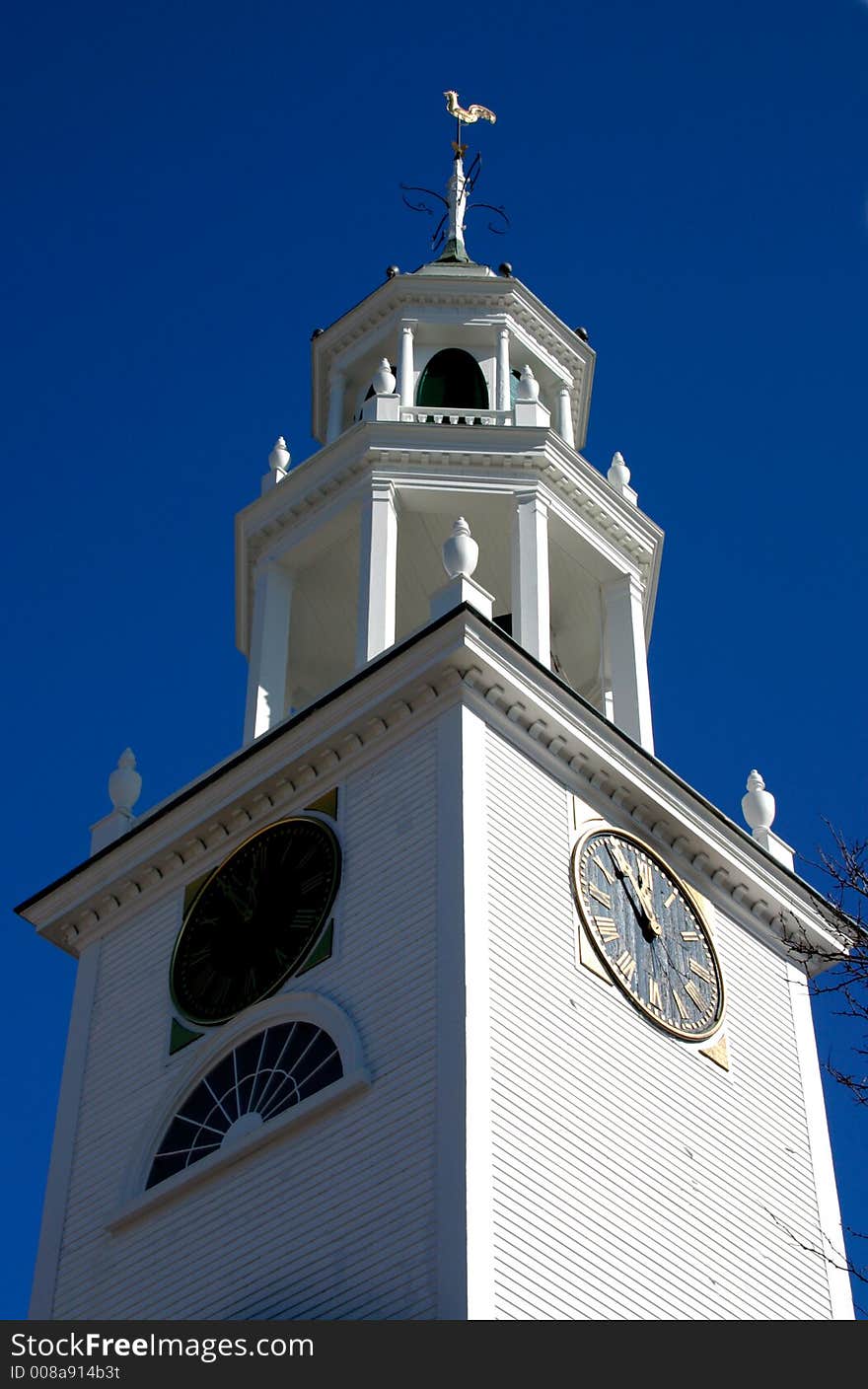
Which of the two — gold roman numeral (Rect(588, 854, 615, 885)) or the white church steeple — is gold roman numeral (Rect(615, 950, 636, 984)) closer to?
gold roman numeral (Rect(588, 854, 615, 885))

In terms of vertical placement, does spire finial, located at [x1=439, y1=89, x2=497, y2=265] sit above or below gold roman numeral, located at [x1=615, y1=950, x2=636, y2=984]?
above

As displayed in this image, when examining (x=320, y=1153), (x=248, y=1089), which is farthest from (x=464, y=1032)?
(x=248, y=1089)

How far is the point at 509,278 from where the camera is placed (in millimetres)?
37375

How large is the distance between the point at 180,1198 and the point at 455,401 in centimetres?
1406

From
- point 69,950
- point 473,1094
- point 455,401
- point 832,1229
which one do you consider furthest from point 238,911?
point 455,401

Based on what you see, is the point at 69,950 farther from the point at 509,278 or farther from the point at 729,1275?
the point at 509,278

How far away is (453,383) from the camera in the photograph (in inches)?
1441

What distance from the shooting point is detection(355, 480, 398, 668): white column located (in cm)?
3092

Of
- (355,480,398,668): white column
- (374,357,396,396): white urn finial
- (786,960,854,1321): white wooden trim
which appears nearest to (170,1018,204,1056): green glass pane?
(355,480,398,668): white column

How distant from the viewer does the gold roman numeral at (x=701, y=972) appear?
28.8 metres

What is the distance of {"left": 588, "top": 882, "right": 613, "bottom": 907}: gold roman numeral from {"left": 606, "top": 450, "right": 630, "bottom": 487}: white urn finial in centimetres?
895

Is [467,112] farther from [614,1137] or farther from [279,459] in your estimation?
[614,1137]

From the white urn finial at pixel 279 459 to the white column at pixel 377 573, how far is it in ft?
8.79

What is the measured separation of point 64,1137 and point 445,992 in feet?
19.0
